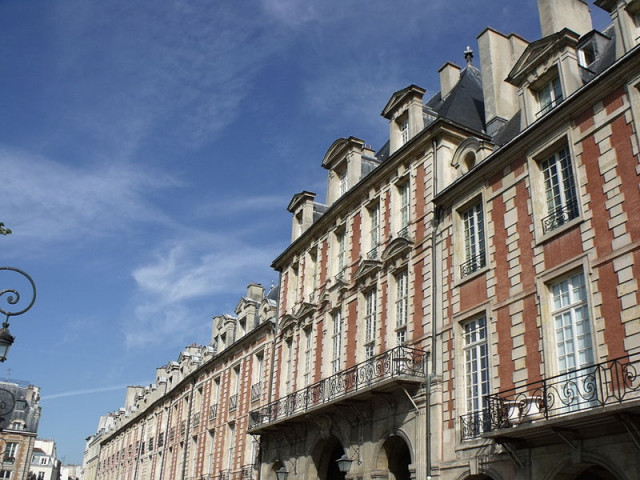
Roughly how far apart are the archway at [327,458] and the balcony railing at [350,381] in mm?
1244

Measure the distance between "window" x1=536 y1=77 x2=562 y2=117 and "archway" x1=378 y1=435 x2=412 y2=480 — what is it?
27.7ft

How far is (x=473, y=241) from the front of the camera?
50.8ft

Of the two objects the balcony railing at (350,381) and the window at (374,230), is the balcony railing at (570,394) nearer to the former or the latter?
the balcony railing at (350,381)

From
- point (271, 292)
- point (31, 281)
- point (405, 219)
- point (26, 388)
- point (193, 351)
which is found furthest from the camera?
point (26, 388)

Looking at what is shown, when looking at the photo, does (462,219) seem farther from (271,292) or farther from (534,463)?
(271,292)

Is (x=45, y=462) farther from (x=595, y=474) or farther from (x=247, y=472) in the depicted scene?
(x=595, y=474)

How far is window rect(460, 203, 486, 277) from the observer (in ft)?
49.4

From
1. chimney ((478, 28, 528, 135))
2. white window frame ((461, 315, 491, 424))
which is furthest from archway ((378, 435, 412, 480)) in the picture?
chimney ((478, 28, 528, 135))

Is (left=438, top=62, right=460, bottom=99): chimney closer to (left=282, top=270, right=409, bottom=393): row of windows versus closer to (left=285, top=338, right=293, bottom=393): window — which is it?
(left=282, top=270, right=409, bottom=393): row of windows

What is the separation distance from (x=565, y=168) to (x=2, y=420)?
12.1 meters

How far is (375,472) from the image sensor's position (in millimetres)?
16422

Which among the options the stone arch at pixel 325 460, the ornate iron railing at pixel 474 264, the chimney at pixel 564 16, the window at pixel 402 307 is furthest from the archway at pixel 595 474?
the chimney at pixel 564 16

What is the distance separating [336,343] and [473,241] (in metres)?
6.51

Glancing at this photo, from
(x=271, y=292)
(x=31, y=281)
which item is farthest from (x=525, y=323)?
(x=271, y=292)
